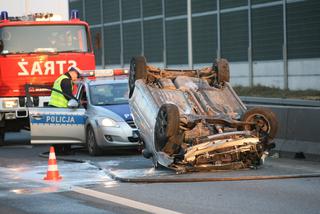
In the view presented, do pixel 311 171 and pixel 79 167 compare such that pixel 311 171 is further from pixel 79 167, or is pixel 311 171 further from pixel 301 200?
pixel 79 167

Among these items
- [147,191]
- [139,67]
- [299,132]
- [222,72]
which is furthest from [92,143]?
[147,191]

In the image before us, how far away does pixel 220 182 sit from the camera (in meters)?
12.2

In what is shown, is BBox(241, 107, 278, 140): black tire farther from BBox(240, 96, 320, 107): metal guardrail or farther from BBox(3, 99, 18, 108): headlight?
BBox(240, 96, 320, 107): metal guardrail

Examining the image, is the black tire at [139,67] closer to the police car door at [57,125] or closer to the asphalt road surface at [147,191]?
the asphalt road surface at [147,191]

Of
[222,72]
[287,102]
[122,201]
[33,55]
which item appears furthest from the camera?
[287,102]

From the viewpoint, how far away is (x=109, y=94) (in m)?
18.4

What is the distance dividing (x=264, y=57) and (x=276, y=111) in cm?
2778

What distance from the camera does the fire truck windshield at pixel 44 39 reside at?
21.4 metres

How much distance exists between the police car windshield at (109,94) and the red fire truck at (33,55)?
3.18 meters

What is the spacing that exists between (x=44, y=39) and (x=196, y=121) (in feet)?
30.4

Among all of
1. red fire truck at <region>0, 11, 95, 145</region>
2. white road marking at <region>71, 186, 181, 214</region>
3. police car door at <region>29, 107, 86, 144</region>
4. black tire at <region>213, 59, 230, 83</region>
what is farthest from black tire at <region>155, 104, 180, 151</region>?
red fire truck at <region>0, 11, 95, 145</region>

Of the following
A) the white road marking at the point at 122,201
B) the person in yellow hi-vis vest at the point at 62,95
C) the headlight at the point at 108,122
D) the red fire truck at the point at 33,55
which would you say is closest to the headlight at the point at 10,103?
the red fire truck at the point at 33,55

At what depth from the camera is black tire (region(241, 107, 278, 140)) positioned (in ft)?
44.3

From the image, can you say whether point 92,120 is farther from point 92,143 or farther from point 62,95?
point 62,95
